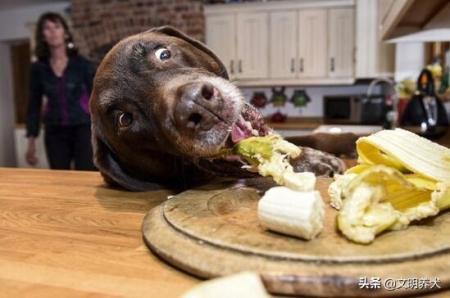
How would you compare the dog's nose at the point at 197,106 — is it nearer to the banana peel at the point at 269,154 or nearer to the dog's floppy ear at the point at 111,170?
the banana peel at the point at 269,154

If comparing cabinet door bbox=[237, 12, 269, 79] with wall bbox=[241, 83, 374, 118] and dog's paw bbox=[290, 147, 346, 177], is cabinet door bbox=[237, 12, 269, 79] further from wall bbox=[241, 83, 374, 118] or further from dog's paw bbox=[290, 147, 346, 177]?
dog's paw bbox=[290, 147, 346, 177]

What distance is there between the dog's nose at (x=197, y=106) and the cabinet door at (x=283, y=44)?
4.86 m

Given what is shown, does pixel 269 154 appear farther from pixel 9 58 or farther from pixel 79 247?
pixel 9 58

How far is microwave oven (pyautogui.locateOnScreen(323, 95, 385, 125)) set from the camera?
5.58 m

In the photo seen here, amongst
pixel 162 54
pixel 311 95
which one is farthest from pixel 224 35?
pixel 162 54

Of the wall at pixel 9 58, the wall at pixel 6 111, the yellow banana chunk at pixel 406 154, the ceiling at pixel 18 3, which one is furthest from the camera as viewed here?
the wall at pixel 6 111

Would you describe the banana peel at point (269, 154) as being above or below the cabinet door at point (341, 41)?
below

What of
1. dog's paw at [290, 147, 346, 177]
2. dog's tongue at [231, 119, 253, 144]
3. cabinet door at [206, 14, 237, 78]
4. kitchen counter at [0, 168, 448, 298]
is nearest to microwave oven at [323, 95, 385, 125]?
cabinet door at [206, 14, 237, 78]

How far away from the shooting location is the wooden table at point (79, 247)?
60 cm

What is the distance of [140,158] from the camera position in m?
1.37

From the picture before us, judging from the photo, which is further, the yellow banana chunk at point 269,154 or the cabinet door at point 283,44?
the cabinet door at point 283,44

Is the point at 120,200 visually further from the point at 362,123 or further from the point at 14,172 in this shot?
the point at 362,123

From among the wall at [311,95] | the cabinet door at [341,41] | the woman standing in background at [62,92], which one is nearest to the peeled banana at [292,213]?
the woman standing in background at [62,92]

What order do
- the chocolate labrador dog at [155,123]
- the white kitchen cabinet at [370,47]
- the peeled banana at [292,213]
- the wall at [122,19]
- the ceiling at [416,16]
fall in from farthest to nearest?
the wall at [122,19]
the white kitchen cabinet at [370,47]
the ceiling at [416,16]
the chocolate labrador dog at [155,123]
the peeled banana at [292,213]
